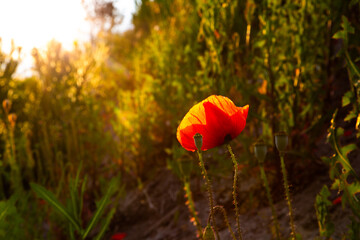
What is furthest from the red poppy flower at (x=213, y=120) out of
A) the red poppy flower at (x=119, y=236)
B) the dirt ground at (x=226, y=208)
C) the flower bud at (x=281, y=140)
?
the red poppy flower at (x=119, y=236)

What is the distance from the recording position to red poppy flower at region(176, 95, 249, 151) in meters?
0.85

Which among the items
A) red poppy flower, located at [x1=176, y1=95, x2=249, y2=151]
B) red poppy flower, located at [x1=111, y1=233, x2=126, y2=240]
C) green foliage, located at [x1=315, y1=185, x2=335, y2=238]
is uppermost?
red poppy flower, located at [x1=176, y1=95, x2=249, y2=151]

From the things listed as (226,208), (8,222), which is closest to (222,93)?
(226,208)

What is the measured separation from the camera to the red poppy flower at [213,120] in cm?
85

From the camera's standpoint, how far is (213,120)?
2.77 feet

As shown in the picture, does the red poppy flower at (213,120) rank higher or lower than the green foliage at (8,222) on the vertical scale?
higher

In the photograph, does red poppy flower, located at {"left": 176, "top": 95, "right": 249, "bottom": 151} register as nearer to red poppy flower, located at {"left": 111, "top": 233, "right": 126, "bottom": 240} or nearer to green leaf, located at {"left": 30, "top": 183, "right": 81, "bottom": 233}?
green leaf, located at {"left": 30, "top": 183, "right": 81, "bottom": 233}

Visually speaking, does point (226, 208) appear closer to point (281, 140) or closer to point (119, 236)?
point (119, 236)

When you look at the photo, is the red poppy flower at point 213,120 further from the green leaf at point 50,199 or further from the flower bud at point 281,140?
the green leaf at point 50,199

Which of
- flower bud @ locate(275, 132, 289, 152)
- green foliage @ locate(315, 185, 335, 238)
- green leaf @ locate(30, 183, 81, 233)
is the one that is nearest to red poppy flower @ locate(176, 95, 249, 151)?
flower bud @ locate(275, 132, 289, 152)

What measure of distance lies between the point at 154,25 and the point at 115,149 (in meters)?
1.63

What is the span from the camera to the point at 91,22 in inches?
497

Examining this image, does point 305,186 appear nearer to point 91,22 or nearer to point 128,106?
point 128,106

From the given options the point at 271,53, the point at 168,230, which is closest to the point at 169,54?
the point at 271,53
